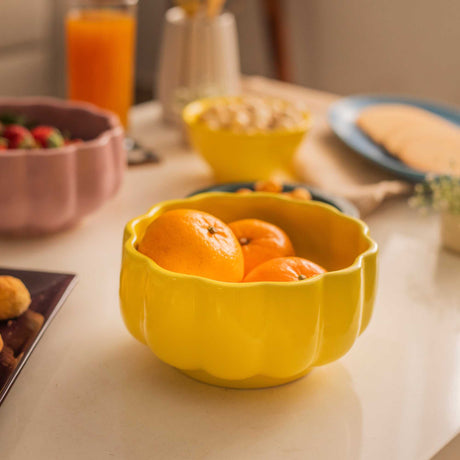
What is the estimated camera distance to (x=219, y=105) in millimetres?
1132

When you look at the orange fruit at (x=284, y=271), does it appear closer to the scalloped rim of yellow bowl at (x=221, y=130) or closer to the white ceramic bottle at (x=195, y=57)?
the scalloped rim of yellow bowl at (x=221, y=130)

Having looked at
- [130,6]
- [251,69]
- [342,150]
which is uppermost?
[130,6]

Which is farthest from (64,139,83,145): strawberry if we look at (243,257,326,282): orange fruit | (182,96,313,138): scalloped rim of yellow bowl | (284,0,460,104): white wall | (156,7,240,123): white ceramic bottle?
(284,0,460,104): white wall

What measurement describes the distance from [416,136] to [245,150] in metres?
0.33

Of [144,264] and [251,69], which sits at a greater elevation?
[144,264]

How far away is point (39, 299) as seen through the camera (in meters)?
0.66

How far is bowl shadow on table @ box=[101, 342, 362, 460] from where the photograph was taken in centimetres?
52

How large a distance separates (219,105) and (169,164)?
145 millimetres

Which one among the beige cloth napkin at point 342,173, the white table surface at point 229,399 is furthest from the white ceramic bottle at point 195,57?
the white table surface at point 229,399

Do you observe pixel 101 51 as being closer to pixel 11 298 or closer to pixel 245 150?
pixel 245 150

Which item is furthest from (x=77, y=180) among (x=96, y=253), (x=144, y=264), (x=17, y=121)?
(x=144, y=264)

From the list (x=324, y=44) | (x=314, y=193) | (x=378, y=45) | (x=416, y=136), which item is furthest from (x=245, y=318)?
(x=324, y=44)

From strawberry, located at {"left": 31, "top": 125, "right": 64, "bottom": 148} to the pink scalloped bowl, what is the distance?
3 centimetres

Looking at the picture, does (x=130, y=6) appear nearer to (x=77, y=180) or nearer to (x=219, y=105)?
(x=219, y=105)
